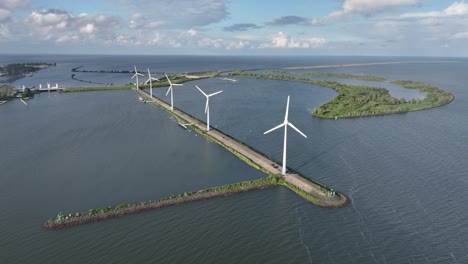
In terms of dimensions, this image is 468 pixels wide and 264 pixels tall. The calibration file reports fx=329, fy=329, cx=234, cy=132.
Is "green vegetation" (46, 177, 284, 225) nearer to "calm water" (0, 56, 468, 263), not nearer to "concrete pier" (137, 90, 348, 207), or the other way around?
"calm water" (0, 56, 468, 263)

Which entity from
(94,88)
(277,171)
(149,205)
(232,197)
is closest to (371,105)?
(277,171)

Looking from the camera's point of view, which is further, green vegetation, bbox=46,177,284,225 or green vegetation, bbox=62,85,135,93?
green vegetation, bbox=62,85,135,93

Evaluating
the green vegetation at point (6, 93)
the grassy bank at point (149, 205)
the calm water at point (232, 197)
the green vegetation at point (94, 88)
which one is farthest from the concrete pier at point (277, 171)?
the green vegetation at point (6, 93)

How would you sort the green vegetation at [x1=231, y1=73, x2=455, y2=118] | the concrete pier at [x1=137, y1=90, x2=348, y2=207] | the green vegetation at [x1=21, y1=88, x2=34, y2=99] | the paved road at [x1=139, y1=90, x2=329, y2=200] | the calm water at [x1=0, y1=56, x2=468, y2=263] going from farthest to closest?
the green vegetation at [x1=21, y1=88, x2=34, y2=99] < the green vegetation at [x1=231, y1=73, x2=455, y2=118] < the paved road at [x1=139, y1=90, x2=329, y2=200] < the concrete pier at [x1=137, y1=90, x2=348, y2=207] < the calm water at [x1=0, y1=56, x2=468, y2=263]

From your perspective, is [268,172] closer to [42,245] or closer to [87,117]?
[42,245]

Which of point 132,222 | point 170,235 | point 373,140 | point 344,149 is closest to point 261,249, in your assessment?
point 170,235

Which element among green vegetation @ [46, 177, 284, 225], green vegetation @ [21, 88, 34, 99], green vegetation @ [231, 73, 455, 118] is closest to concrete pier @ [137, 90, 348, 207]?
green vegetation @ [46, 177, 284, 225]

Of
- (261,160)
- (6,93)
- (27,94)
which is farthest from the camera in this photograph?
(27,94)

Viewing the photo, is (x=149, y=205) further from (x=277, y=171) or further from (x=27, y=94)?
(x=27, y=94)
